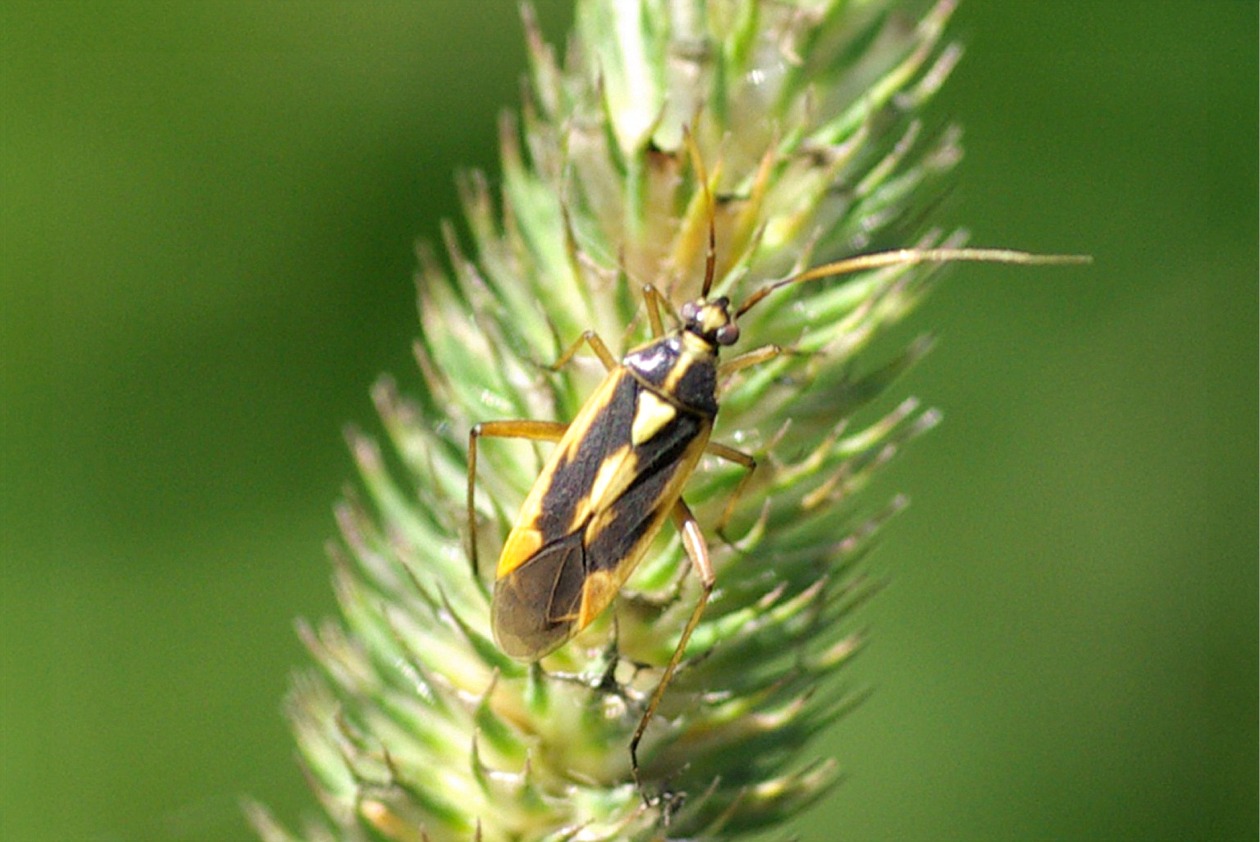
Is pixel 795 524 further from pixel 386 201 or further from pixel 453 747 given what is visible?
pixel 386 201

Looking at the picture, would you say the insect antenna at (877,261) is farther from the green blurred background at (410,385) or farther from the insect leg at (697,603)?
the green blurred background at (410,385)

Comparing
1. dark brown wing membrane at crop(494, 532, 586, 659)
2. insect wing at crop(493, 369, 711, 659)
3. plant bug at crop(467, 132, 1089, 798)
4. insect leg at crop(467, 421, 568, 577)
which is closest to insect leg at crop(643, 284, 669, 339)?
plant bug at crop(467, 132, 1089, 798)

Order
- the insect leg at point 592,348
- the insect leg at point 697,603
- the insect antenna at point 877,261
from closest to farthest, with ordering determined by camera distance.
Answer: the insect leg at point 697,603
the insect antenna at point 877,261
the insect leg at point 592,348

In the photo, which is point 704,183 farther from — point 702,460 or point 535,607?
point 535,607

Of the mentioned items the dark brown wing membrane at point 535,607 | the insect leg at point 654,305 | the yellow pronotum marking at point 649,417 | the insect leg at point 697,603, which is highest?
the insect leg at point 654,305

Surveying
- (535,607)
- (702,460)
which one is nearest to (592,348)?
(702,460)

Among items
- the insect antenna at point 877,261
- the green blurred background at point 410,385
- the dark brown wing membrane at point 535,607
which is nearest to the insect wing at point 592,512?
the dark brown wing membrane at point 535,607

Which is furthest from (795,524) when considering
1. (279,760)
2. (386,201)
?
(386,201)
